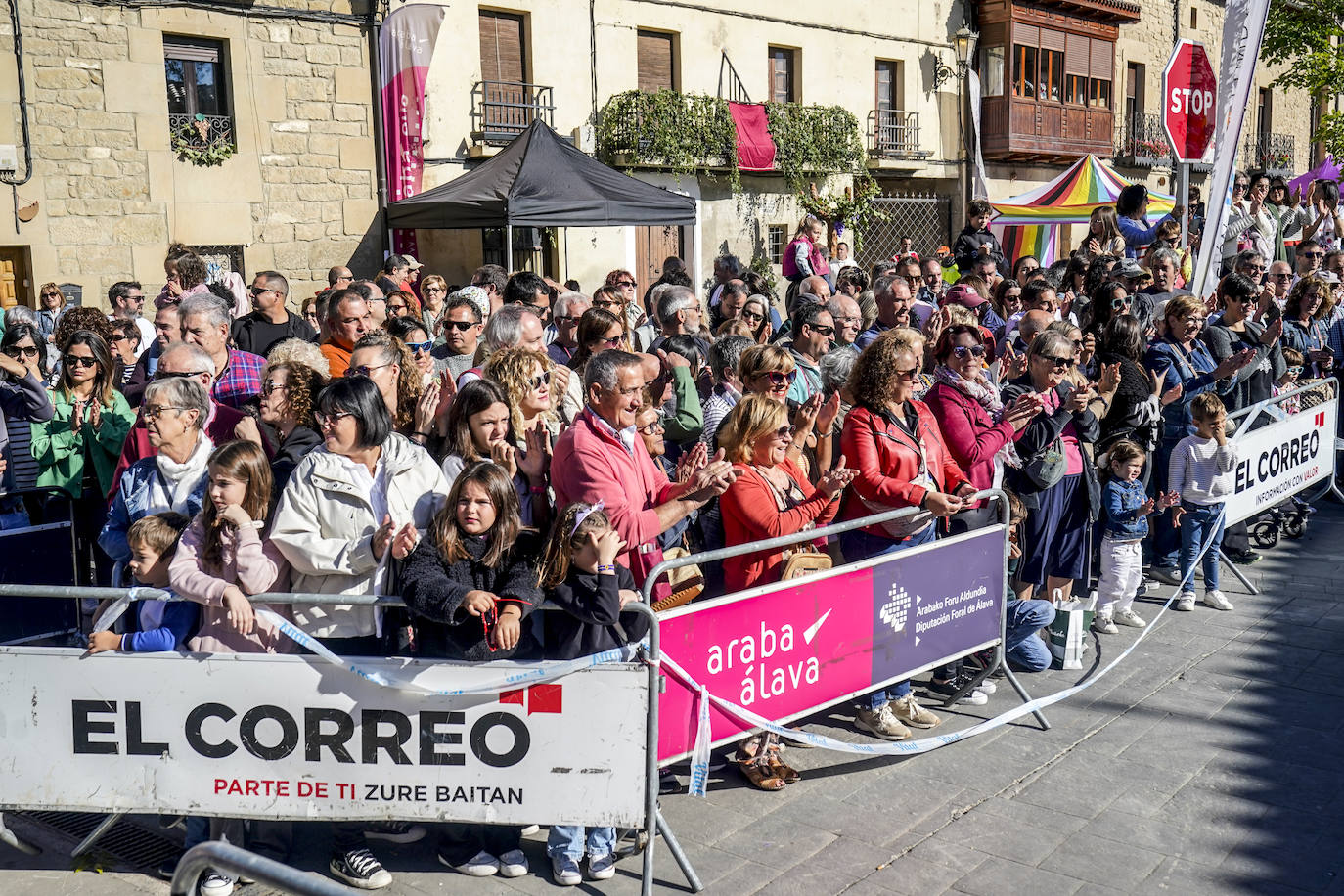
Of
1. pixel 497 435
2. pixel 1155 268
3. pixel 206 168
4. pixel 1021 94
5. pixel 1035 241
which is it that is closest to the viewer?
pixel 497 435

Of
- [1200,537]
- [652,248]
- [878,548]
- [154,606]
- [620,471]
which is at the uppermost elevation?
[652,248]

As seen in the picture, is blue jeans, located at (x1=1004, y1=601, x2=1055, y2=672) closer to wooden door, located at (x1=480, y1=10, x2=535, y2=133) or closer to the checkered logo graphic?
the checkered logo graphic

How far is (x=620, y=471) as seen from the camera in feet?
16.1

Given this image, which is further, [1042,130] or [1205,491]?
[1042,130]

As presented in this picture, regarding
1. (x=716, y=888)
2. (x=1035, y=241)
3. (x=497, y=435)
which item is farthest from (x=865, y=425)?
(x=1035, y=241)

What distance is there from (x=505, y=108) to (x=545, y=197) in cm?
613

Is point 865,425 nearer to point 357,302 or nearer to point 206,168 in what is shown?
Result: point 357,302

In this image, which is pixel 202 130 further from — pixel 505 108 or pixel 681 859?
pixel 681 859

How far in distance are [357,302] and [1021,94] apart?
25.2 meters

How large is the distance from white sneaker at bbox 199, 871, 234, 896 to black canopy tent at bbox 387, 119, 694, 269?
392 inches

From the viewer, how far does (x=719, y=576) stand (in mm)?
5699

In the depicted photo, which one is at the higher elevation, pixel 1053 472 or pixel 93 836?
pixel 1053 472

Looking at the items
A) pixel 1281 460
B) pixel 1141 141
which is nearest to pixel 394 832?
pixel 1281 460

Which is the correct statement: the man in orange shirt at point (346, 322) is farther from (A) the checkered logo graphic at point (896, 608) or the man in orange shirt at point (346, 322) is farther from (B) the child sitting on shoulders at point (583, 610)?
(A) the checkered logo graphic at point (896, 608)
